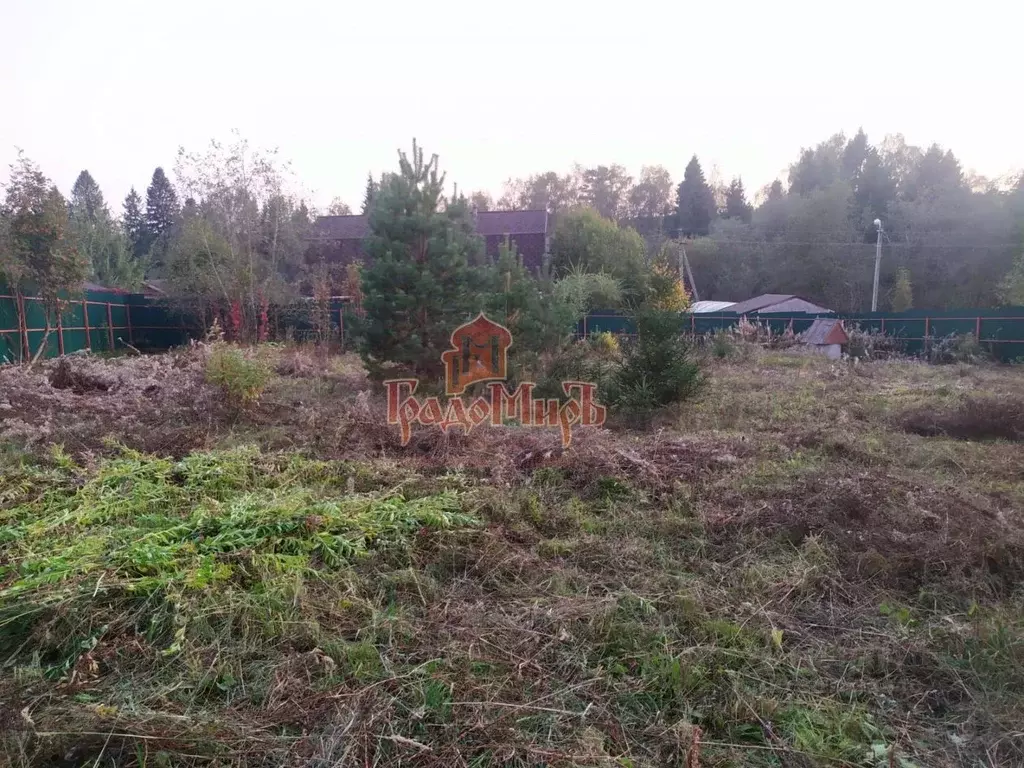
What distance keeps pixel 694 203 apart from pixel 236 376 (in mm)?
46091

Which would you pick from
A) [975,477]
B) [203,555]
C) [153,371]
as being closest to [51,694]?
[203,555]

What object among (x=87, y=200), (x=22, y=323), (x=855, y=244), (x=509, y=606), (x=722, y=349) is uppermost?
(x=87, y=200)

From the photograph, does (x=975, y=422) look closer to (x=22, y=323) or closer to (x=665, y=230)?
(x=22, y=323)

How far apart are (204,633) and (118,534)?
3.96 ft

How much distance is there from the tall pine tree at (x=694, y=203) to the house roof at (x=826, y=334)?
3040 cm

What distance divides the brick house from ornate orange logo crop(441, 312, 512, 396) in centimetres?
2078

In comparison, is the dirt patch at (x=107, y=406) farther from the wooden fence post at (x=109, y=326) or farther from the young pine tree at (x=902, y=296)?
the young pine tree at (x=902, y=296)

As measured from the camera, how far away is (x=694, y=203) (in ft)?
157

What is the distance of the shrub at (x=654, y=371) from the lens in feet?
26.2

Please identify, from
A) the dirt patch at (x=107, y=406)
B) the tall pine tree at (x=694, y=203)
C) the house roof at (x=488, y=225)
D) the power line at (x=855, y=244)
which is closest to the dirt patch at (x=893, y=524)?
the dirt patch at (x=107, y=406)

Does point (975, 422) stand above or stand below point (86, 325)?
below

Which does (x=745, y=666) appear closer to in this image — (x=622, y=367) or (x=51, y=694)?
(x=51, y=694)

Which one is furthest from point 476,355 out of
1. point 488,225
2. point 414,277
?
point 488,225

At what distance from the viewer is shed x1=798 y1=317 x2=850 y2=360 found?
16641mm
